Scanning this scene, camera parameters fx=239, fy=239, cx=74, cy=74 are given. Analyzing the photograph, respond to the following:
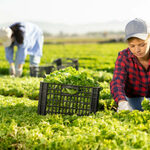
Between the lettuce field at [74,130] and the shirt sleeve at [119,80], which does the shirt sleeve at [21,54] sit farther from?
the shirt sleeve at [119,80]

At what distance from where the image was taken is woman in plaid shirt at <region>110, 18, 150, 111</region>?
334 centimetres

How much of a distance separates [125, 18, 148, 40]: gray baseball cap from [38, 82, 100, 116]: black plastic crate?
0.90 metres

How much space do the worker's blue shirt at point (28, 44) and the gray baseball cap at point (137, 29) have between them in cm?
462

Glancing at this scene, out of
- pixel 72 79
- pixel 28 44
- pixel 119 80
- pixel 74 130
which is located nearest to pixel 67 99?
pixel 72 79

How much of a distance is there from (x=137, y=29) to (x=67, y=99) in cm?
140

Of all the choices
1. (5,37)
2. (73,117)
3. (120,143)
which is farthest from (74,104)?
(5,37)

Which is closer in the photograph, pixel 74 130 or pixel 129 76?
pixel 74 130

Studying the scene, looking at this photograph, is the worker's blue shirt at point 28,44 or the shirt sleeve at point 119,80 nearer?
the shirt sleeve at point 119,80

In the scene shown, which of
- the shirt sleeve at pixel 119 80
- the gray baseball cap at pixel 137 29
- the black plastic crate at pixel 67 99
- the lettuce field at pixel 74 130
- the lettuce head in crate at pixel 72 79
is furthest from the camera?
the shirt sleeve at pixel 119 80

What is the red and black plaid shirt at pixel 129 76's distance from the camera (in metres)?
3.80

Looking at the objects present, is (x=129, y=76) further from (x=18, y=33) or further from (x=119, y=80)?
(x=18, y=33)

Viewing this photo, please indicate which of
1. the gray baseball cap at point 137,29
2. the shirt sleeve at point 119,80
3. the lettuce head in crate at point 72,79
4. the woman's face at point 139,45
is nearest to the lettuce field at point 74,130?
the lettuce head in crate at point 72,79

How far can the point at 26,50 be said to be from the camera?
7.68 metres

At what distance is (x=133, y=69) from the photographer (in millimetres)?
4012
